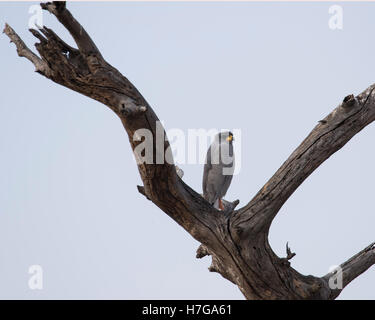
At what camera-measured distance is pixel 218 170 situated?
695cm

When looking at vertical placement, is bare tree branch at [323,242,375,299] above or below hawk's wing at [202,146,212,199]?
below

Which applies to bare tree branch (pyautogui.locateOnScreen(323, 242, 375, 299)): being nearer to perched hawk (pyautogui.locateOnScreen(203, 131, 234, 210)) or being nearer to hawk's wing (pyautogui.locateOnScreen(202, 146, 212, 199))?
perched hawk (pyautogui.locateOnScreen(203, 131, 234, 210))

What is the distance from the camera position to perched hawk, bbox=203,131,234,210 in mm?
6887

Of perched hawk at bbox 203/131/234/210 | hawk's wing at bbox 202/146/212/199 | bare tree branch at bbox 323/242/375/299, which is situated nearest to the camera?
bare tree branch at bbox 323/242/375/299

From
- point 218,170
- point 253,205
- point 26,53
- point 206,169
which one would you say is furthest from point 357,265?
point 26,53

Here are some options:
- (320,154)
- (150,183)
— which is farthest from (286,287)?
(150,183)

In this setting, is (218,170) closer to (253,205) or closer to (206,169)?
(206,169)

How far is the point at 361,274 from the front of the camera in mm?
5469

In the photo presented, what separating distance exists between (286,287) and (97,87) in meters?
2.64

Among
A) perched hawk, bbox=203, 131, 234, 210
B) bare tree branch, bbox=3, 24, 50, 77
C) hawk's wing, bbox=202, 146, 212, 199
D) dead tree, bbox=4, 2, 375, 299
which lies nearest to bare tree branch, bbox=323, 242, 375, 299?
dead tree, bbox=4, 2, 375, 299

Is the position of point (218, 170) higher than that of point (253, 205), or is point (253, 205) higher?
point (218, 170)
